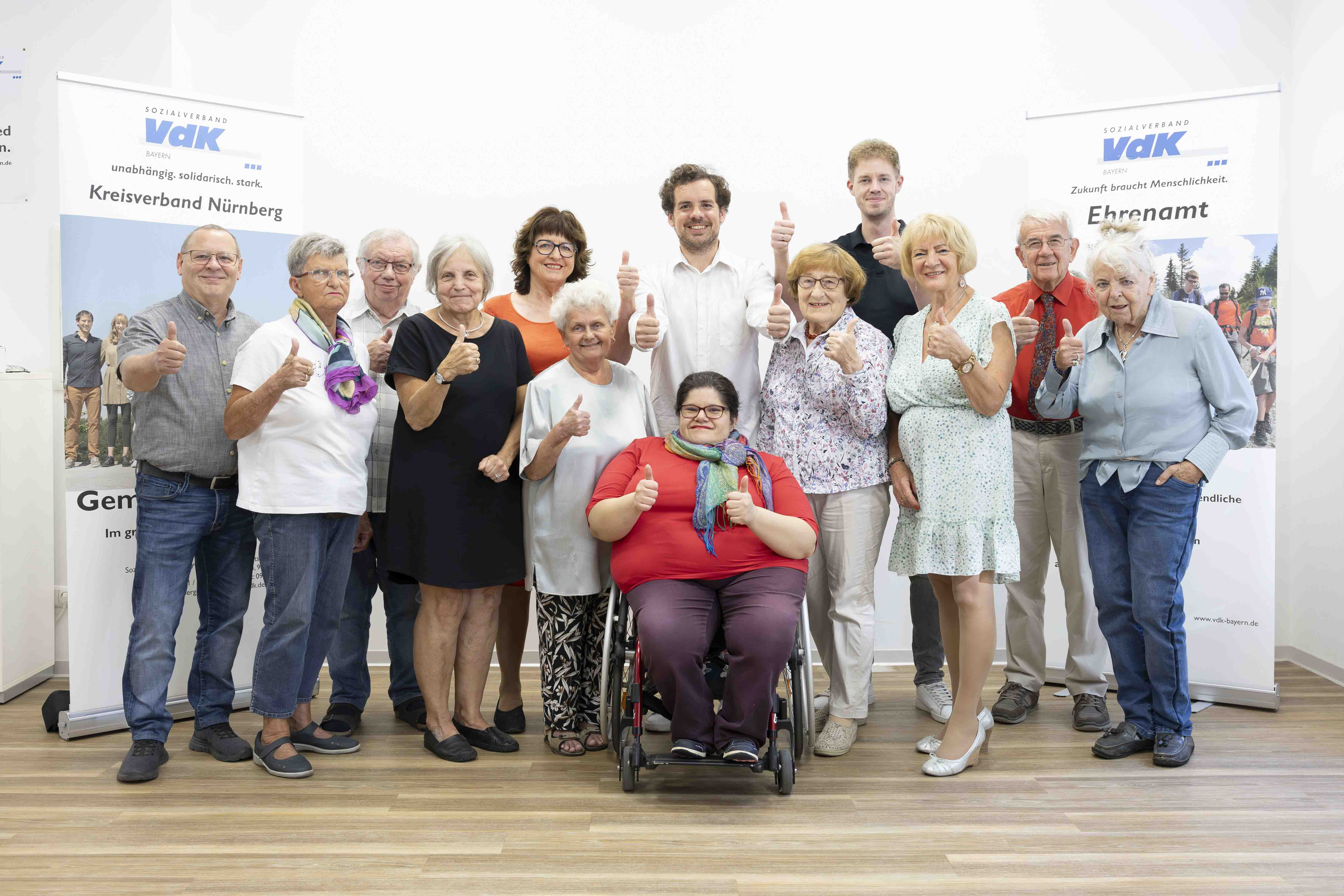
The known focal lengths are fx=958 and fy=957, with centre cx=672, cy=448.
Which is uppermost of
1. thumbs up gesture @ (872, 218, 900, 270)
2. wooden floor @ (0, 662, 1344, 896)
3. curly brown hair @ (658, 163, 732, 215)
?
curly brown hair @ (658, 163, 732, 215)

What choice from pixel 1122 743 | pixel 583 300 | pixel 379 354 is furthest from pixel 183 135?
pixel 1122 743

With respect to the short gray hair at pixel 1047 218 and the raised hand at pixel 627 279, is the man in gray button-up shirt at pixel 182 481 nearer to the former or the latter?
the raised hand at pixel 627 279

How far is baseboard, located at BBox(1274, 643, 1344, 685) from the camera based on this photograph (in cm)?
412

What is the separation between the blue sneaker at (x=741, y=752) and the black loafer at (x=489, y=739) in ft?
2.91

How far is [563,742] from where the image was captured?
3.22m

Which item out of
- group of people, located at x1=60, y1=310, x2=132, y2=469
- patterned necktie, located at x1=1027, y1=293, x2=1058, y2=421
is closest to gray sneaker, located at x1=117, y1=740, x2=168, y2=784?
group of people, located at x1=60, y1=310, x2=132, y2=469

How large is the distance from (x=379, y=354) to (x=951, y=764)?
2321 mm

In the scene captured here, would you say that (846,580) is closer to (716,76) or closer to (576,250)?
(576,250)

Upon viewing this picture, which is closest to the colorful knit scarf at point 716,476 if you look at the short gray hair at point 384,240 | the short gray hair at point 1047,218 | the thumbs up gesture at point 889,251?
the thumbs up gesture at point 889,251

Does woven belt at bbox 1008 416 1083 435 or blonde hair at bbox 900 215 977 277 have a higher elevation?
blonde hair at bbox 900 215 977 277

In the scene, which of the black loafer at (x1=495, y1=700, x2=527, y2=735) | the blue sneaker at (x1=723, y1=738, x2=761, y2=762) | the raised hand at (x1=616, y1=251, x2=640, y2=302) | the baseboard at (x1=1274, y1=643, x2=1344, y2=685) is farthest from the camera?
the baseboard at (x1=1274, y1=643, x2=1344, y2=685)

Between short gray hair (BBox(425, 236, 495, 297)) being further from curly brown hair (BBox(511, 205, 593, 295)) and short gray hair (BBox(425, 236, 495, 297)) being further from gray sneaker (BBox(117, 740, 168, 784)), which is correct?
gray sneaker (BBox(117, 740, 168, 784))

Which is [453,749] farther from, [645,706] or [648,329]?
[648,329]

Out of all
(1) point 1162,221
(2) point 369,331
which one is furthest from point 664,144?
(1) point 1162,221
